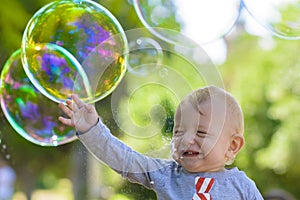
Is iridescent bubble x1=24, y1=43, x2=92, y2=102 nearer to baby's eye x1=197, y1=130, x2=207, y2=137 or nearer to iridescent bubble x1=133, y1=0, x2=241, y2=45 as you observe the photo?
iridescent bubble x1=133, y1=0, x2=241, y2=45

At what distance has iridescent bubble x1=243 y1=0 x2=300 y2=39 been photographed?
3650 mm

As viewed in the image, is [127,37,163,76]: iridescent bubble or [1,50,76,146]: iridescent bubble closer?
[127,37,163,76]: iridescent bubble

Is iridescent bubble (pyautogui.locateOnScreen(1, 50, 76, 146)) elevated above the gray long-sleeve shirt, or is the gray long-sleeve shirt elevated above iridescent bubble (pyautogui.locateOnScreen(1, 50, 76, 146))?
the gray long-sleeve shirt

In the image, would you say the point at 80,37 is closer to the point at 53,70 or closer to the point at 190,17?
the point at 53,70

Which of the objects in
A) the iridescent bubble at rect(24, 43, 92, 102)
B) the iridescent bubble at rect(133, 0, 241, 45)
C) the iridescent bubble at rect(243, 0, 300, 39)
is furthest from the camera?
A: the iridescent bubble at rect(243, 0, 300, 39)

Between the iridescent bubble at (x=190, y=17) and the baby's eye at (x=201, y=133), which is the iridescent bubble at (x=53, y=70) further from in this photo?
the baby's eye at (x=201, y=133)

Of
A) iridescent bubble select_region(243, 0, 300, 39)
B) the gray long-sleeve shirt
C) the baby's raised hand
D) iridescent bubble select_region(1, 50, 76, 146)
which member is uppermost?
the baby's raised hand

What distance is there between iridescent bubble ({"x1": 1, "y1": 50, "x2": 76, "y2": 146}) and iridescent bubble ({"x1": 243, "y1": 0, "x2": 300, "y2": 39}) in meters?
1.06

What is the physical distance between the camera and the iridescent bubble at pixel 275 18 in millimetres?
3650

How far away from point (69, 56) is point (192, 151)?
102 centimetres

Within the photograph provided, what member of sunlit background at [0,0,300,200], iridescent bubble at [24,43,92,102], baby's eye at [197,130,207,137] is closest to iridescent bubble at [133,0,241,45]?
sunlit background at [0,0,300,200]

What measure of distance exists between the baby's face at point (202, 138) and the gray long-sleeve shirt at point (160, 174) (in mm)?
37

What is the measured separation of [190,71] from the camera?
2.66 m

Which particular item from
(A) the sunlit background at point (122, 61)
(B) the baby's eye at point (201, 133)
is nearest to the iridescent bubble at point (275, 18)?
(A) the sunlit background at point (122, 61)
